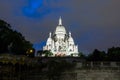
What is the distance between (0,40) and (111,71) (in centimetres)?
2386

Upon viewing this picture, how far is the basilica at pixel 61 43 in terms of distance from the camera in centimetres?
14100

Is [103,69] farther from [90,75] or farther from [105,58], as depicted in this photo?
[105,58]

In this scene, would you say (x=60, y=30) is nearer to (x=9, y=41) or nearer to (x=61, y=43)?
(x=61, y=43)

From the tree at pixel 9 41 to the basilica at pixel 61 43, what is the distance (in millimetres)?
71646

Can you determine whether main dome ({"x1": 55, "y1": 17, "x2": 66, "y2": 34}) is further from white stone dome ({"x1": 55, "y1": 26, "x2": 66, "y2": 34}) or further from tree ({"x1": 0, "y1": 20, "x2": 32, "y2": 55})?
tree ({"x1": 0, "y1": 20, "x2": 32, "y2": 55})

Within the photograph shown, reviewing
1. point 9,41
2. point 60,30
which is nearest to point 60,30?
point 60,30

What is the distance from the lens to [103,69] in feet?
155

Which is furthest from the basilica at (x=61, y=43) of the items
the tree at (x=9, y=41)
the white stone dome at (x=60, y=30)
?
the tree at (x=9, y=41)

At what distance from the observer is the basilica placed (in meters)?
141

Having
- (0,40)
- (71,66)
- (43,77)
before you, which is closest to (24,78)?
(43,77)

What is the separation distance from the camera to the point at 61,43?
470 ft

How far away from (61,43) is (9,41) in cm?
8011

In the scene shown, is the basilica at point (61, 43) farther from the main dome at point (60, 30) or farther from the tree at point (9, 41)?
the tree at point (9, 41)

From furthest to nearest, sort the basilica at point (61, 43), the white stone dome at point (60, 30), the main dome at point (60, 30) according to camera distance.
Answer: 1. the main dome at point (60, 30)
2. the white stone dome at point (60, 30)
3. the basilica at point (61, 43)
